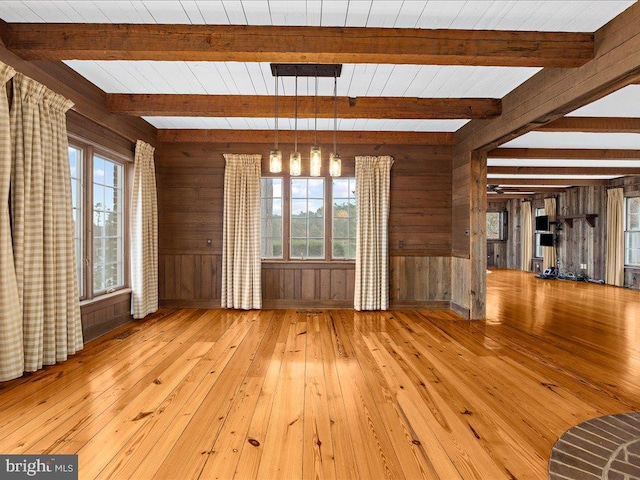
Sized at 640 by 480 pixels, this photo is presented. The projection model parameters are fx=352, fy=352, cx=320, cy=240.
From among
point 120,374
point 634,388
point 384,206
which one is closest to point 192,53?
point 120,374

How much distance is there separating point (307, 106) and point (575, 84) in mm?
2584

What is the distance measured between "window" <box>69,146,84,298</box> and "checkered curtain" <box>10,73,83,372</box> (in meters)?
Result: 0.56

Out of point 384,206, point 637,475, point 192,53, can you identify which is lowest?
point 637,475

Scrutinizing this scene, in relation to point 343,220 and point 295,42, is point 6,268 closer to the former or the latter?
point 295,42

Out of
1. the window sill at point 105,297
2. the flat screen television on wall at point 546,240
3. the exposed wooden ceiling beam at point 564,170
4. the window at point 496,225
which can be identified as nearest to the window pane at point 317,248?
the window sill at point 105,297

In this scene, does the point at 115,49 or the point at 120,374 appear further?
the point at 120,374

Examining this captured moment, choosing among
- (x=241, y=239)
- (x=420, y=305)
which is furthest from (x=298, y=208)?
(x=420, y=305)

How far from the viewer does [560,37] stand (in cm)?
271

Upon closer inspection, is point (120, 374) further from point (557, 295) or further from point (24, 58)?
point (557, 295)

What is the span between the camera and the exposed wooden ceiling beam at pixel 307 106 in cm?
413

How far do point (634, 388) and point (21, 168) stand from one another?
17.2 ft

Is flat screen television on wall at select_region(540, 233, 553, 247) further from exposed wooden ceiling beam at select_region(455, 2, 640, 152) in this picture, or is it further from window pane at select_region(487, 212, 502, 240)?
exposed wooden ceiling beam at select_region(455, 2, 640, 152)

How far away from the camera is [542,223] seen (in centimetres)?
1062

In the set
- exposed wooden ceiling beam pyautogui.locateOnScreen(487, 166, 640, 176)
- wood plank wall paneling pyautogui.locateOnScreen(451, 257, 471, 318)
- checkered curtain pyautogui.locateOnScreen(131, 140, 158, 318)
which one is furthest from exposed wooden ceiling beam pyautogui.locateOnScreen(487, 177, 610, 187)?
checkered curtain pyautogui.locateOnScreen(131, 140, 158, 318)
